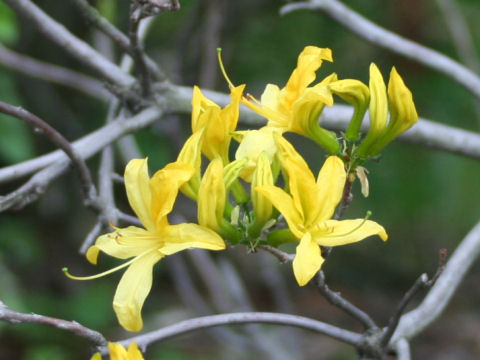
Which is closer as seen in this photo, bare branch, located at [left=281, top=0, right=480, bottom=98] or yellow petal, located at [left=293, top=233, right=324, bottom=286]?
yellow petal, located at [left=293, top=233, right=324, bottom=286]

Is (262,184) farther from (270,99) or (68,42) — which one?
(68,42)

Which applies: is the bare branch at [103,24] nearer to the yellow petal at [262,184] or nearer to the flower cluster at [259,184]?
the flower cluster at [259,184]

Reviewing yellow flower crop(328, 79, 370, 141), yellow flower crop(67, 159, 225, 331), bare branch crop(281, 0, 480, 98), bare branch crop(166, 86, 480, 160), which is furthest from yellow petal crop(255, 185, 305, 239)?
bare branch crop(281, 0, 480, 98)

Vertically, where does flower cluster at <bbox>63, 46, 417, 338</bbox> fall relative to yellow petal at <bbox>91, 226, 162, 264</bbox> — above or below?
above

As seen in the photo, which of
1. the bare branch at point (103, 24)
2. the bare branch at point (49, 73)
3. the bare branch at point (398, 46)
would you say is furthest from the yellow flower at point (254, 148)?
the bare branch at point (49, 73)

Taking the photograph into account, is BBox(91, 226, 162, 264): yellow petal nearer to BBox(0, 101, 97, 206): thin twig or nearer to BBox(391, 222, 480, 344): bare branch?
BBox(0, 101, 97, 206): thin twig

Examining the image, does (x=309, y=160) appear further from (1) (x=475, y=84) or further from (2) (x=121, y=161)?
(1) (x=475, y=84)

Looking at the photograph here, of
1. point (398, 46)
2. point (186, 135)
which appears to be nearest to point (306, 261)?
point (398, 46)
